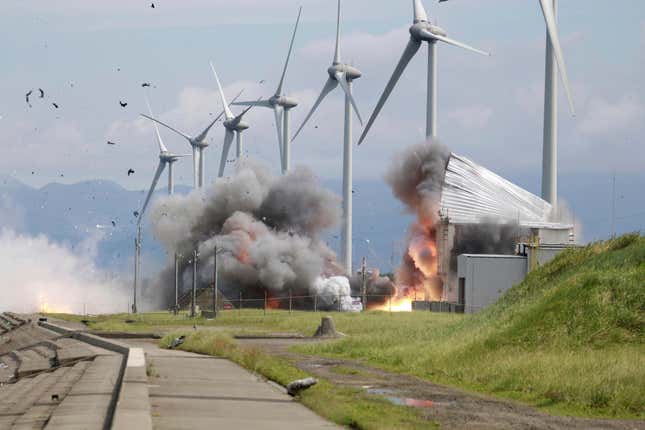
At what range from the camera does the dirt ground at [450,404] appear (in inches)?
1049

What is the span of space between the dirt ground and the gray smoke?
101680 mm

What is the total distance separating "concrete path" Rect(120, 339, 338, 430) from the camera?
79.5 ft

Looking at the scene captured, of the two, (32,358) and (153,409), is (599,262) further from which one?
(32,358)

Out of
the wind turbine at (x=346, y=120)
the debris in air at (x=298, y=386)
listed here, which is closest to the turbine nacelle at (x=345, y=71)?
the wind turbine at (x=346, y=120)

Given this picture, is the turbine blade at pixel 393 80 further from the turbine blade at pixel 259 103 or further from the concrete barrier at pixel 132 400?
the concrete barrier at pixel 132 400

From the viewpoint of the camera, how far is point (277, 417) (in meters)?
25.6

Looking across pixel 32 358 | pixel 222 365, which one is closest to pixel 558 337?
pixel 222 365

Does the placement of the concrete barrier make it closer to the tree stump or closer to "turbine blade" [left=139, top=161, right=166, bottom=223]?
the tree stump

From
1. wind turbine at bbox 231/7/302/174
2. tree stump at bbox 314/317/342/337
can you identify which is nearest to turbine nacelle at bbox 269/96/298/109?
wind turbine at bbox 231/7/302/174

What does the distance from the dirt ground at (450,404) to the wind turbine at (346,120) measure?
100466 millimetres

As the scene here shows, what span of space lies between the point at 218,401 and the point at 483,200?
10537 cm

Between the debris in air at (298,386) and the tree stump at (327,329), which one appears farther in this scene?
the tree stump at (327,329)

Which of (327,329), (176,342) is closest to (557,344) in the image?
(176,342)

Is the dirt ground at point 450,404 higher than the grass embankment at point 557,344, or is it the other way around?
the grass embankment at point 557,344
